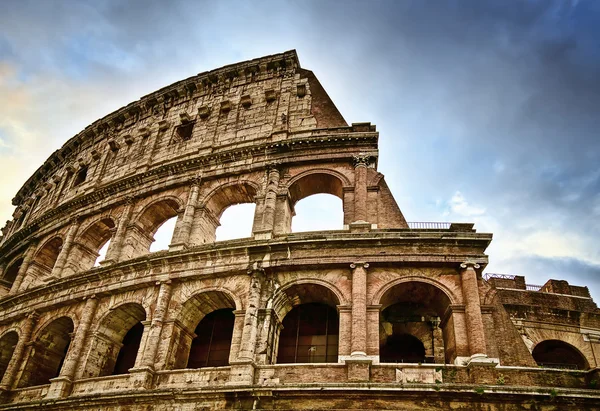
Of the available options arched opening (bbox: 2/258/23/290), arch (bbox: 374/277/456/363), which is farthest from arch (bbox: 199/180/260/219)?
arched opening (bbox: 2/258/23/290)

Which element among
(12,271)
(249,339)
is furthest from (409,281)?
(12,271)

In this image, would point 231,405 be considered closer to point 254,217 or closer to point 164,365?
point 164,365

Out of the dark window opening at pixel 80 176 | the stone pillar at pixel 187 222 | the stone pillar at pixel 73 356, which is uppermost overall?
the dark window opening at pixel 80 176

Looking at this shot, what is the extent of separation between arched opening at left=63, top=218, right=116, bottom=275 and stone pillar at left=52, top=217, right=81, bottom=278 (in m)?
0.17

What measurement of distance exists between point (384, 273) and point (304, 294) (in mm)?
2232

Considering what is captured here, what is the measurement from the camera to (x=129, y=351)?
14461 mm

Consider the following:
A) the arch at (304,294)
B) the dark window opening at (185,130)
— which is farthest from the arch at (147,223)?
the arch at (304,294)

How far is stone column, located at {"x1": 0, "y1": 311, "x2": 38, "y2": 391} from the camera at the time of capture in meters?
14.2

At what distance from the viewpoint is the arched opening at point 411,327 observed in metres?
12.2

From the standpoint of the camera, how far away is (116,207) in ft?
57.7

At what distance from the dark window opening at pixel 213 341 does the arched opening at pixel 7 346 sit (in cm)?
713

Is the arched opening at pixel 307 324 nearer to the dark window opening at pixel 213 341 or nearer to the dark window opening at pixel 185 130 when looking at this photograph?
the dark window opening at pixel 213 341

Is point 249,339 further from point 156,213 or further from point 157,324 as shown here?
point 156,213

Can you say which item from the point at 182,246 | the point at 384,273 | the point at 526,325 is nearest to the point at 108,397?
the point at 182,246
